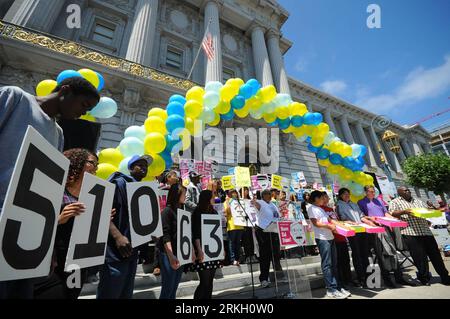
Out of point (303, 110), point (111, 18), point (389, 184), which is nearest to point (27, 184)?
point (303, 110)

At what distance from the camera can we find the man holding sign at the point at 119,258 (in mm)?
1846

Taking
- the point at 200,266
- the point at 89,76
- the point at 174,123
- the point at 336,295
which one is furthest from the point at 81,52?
the point at 336,295

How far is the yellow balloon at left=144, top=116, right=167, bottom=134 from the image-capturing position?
410 cm

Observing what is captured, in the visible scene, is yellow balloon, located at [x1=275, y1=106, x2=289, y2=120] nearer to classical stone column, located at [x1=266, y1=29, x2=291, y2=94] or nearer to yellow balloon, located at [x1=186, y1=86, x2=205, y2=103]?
yellow balloon, located at [x1=186, y1=86, x2=205, y2=103]

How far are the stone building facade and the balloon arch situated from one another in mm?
5353

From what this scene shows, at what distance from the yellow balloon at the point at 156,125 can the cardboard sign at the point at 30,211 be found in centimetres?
296

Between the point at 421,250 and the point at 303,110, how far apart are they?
3.87 meters

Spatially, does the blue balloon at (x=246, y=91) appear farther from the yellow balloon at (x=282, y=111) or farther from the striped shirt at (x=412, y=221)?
the striped shirt at (x=412, y=221)

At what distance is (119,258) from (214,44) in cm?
1464

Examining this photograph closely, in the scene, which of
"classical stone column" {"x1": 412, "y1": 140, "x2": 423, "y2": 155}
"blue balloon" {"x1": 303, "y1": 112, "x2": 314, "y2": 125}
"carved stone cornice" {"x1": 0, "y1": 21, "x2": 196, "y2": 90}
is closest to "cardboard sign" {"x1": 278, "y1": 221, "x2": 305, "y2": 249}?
"blue balloon" {"x1": 303, "y1": 112, "x2": 314, "y2": 125}

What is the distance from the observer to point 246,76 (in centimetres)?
1677

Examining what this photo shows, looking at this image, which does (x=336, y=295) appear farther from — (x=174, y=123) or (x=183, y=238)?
(x=174, y=123)

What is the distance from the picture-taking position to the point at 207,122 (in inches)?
187
